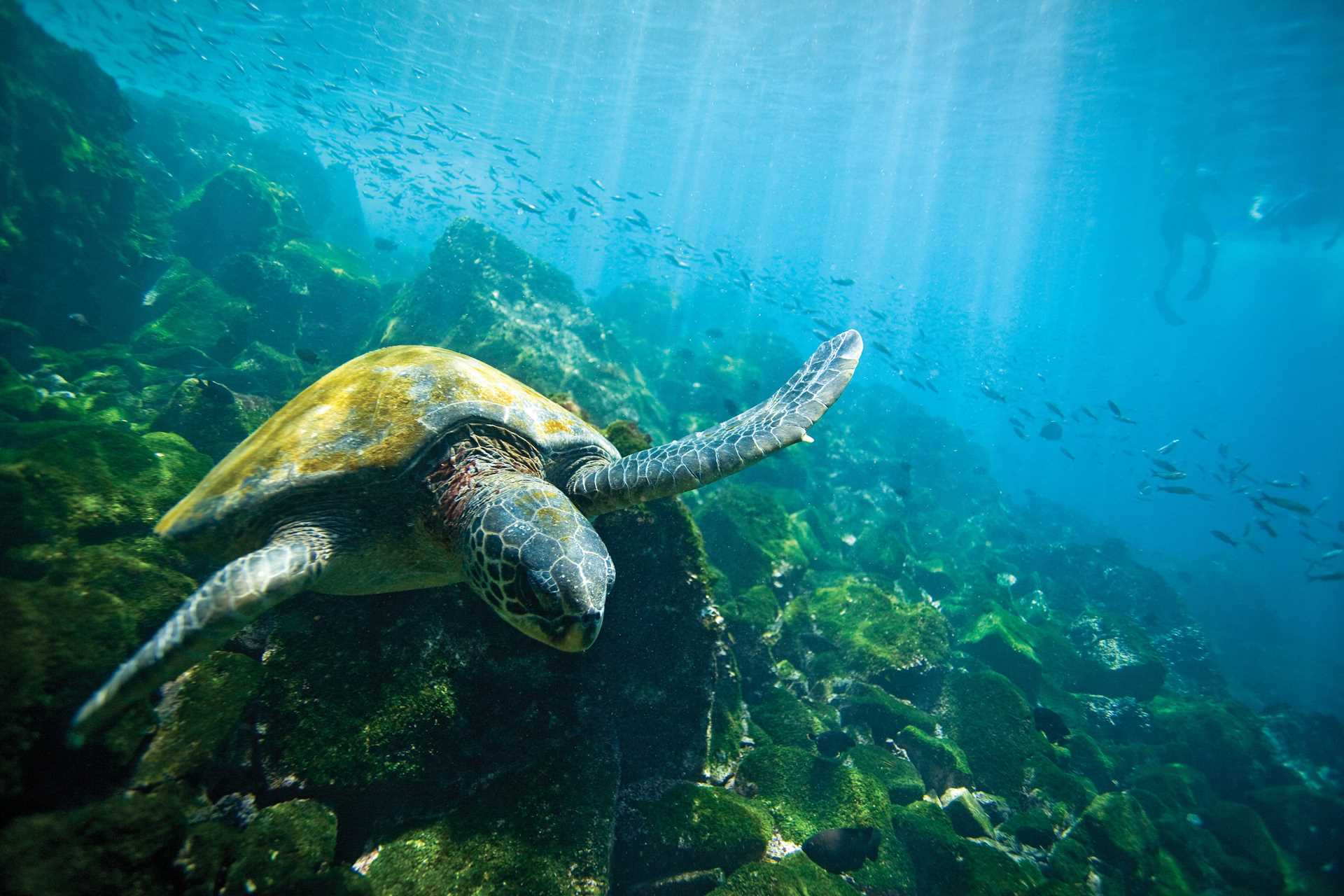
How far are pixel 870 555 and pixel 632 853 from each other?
11.0 metres

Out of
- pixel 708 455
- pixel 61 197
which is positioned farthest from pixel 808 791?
pixel 61 197

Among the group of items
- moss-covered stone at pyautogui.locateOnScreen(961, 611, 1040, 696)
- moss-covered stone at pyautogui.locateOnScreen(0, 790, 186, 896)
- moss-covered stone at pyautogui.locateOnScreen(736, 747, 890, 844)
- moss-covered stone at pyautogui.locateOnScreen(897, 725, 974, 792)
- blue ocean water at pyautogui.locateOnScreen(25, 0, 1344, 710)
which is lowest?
moss-covered stone at pyautogui.locateOnScreen(961, 611, 1040, 696)

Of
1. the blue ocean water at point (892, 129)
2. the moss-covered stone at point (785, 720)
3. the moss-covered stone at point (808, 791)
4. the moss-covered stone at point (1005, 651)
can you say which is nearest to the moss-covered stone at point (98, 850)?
the moss-covered stone at point (808, 791)

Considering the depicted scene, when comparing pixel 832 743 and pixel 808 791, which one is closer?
pixel 808 791

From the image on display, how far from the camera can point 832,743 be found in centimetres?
525

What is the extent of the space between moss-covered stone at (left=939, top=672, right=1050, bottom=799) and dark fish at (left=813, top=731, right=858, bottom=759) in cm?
246

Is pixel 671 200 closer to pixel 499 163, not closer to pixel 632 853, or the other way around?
pixel 499 163

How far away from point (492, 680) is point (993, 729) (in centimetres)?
697

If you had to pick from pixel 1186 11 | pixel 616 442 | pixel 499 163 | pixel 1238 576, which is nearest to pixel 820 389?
pixel 616 442

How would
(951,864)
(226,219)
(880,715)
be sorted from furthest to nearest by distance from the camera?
(226,219) → (880,715) → (951,864)

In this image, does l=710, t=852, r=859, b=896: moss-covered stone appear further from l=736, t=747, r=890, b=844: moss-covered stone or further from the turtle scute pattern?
the turtle scute pattern

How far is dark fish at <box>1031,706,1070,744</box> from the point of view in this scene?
Answer: 6492 mm

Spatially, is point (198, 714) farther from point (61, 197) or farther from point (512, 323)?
point (61, 197)

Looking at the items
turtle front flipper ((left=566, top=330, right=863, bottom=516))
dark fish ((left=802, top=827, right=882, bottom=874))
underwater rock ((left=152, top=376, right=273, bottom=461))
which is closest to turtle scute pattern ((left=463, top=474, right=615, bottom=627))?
turtle front flipper ((left=566, top=330, right=863, bottom=516))
